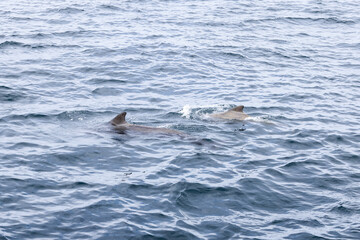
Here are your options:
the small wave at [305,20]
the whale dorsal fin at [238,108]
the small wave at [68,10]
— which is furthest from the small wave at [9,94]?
the small wave at [305,20]

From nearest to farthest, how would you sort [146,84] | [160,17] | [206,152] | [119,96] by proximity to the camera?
1. [206,152]
2. [119,96]
3. [146,84]
4. [160,17]

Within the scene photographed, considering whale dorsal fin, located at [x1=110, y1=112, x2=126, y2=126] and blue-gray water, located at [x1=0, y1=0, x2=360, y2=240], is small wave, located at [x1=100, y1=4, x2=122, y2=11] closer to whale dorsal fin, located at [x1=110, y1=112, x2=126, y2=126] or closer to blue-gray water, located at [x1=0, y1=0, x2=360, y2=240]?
blue-gray water, located at [x1=0, y1=0, x2=360, y2=240]

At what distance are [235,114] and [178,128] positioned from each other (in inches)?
86.5

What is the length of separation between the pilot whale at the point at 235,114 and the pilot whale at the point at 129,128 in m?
2.26

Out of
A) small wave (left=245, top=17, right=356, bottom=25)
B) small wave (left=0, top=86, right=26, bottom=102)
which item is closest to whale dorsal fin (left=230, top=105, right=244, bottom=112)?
small wave (left=0, top=86, right=26, bottom=102)

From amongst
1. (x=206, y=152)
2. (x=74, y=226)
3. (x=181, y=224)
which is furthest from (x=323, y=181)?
(x=74, y=226)

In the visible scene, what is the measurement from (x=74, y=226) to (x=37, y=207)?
1.28 metres

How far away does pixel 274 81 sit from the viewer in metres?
25.2

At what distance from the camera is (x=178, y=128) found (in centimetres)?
1927

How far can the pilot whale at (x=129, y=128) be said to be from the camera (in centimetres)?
1864

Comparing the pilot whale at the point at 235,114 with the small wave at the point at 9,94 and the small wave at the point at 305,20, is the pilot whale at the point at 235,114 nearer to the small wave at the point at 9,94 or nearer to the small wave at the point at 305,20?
the small wave at the point at 9,94

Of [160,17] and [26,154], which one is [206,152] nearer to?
[26,154]

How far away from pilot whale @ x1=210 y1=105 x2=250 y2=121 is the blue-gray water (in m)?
0.31

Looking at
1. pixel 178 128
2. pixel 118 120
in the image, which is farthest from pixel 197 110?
pixel 118 120
